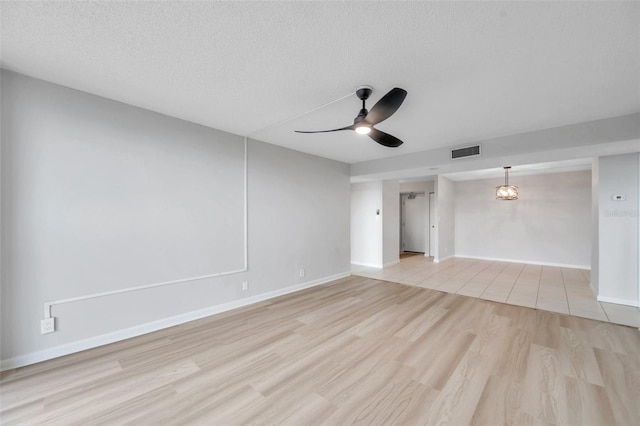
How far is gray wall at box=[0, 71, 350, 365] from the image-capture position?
2061mm

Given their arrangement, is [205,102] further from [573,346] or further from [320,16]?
[573,346]

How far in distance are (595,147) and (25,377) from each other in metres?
6.17

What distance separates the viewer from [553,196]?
629 cm

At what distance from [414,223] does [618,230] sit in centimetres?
497

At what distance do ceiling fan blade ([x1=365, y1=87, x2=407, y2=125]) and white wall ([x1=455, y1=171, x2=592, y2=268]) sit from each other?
6828 millimetres

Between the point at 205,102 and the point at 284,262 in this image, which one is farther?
the point at 284,262

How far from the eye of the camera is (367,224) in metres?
6.34

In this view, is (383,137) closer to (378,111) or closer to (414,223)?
(378,111)

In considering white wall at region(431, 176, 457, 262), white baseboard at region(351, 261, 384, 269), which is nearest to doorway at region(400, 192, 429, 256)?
white wall at region(431, 176, 457, 262)

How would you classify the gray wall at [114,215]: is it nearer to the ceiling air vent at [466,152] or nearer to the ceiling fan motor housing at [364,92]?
the ceiling fan motor housing at [364,92]

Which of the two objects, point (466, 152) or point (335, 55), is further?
point (466, 152)

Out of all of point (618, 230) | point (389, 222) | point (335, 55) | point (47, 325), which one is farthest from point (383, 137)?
point (389, 222)

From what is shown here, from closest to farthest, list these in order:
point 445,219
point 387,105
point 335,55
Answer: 1. point 335,55
2. point 387,105
3. point 445,219

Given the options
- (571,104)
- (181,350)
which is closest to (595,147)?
(571,104)
